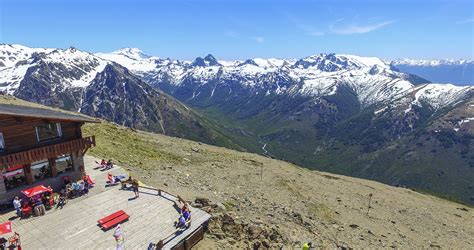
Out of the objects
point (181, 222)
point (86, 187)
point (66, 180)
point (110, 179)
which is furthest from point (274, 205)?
point (66, 180)

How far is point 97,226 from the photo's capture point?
33.9 meters

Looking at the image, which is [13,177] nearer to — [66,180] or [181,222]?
[66,180]

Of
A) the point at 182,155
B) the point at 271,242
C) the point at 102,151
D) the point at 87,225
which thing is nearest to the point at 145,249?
the point at 87,225

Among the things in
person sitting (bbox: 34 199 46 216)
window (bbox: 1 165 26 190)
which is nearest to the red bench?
person sitting (bbox: 34 199 46 216)

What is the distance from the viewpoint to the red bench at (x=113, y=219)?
Result: 33.6 m

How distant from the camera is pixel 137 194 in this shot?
40.0 meters

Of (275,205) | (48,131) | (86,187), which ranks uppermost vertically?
(48,131)

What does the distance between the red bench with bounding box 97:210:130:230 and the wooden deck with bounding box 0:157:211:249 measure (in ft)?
1.46

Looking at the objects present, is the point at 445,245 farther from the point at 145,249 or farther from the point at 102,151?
the point at 102,151

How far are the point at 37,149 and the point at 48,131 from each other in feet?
10.7

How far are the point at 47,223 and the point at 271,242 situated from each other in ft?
67.5

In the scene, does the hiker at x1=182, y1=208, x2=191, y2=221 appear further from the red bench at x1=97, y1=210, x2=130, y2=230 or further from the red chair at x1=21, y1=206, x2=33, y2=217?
the red chair at x1=21, y1=206, x2=33, y2=217

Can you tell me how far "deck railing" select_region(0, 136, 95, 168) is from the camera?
36.9 meters

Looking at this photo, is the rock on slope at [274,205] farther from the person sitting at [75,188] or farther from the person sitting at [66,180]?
the person sitting at [75,188]
